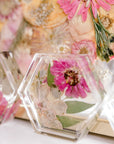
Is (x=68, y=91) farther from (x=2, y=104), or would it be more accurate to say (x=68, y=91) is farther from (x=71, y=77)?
(x=2, y=104)

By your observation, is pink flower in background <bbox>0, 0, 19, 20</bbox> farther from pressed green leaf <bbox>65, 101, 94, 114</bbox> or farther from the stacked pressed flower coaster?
pressed green leaf <bbox>65, 101, 94, 114</bbox>

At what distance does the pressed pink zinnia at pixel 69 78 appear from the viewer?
1.02ft

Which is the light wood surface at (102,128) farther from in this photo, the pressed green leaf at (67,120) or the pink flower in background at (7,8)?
the pink flower in background at (7,8)

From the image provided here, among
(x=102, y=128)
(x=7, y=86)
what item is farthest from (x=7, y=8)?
(x=102, y=128)

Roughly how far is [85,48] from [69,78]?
6 cm

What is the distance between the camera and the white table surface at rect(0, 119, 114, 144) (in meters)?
0.32

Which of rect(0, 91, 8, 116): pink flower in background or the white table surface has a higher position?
rect(0, 91, 8, 116): pink flower in background

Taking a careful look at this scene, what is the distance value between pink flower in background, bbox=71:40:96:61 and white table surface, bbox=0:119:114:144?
132 mm

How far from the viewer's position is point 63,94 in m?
0.32

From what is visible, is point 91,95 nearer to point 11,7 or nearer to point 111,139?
point 111,139


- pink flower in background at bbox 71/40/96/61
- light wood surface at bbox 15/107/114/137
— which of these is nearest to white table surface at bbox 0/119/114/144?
light wood surface at bbox 15/107/114/137

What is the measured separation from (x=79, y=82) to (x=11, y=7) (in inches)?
8.3

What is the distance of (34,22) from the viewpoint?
380 mm

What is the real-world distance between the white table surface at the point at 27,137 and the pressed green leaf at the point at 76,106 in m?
0.05
